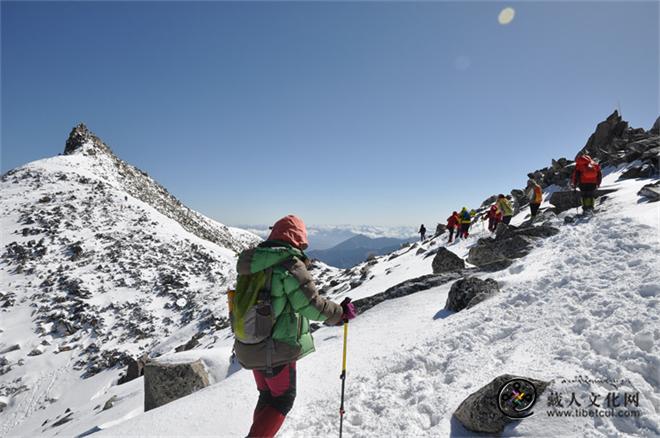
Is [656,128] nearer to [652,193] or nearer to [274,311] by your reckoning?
[652,193]

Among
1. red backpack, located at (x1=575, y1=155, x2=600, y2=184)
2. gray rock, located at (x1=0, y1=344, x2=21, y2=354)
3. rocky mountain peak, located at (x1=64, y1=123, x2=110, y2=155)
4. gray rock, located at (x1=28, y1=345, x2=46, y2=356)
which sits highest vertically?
rocky mountain peak, located at (x1=64, y1=123, x2=110, y2=155)

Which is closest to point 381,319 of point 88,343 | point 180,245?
point 88,343

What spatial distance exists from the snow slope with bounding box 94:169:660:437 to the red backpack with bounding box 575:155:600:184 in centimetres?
510

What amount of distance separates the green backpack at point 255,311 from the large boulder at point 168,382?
5556mm

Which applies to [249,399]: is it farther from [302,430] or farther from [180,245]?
[180,245]

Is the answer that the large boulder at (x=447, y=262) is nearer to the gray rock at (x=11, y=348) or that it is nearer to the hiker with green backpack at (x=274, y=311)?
the hiker with green backpack at (x=274, y=311)

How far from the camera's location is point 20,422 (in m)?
15.4

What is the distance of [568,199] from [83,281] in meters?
38.6

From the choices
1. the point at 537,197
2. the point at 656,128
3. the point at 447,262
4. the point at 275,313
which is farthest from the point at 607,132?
the point at 275,313

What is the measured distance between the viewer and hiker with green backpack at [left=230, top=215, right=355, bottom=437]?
10.7 ft

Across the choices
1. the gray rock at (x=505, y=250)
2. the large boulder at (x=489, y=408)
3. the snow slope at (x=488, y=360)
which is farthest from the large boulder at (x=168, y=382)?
the gray rock at (x=505, y=250)

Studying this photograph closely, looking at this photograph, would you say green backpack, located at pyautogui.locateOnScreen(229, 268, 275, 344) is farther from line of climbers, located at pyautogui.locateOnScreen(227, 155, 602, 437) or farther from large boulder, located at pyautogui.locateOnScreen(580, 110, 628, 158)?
large boulder, located at pyautogui.locateOnScreen(580, 110, 628, 158)

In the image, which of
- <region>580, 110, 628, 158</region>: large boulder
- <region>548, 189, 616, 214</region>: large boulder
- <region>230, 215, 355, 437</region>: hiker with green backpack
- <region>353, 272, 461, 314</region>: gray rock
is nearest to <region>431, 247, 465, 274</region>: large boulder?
<region>353, 272, 461, 314</region>: gray rock

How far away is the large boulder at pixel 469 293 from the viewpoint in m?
6.97
